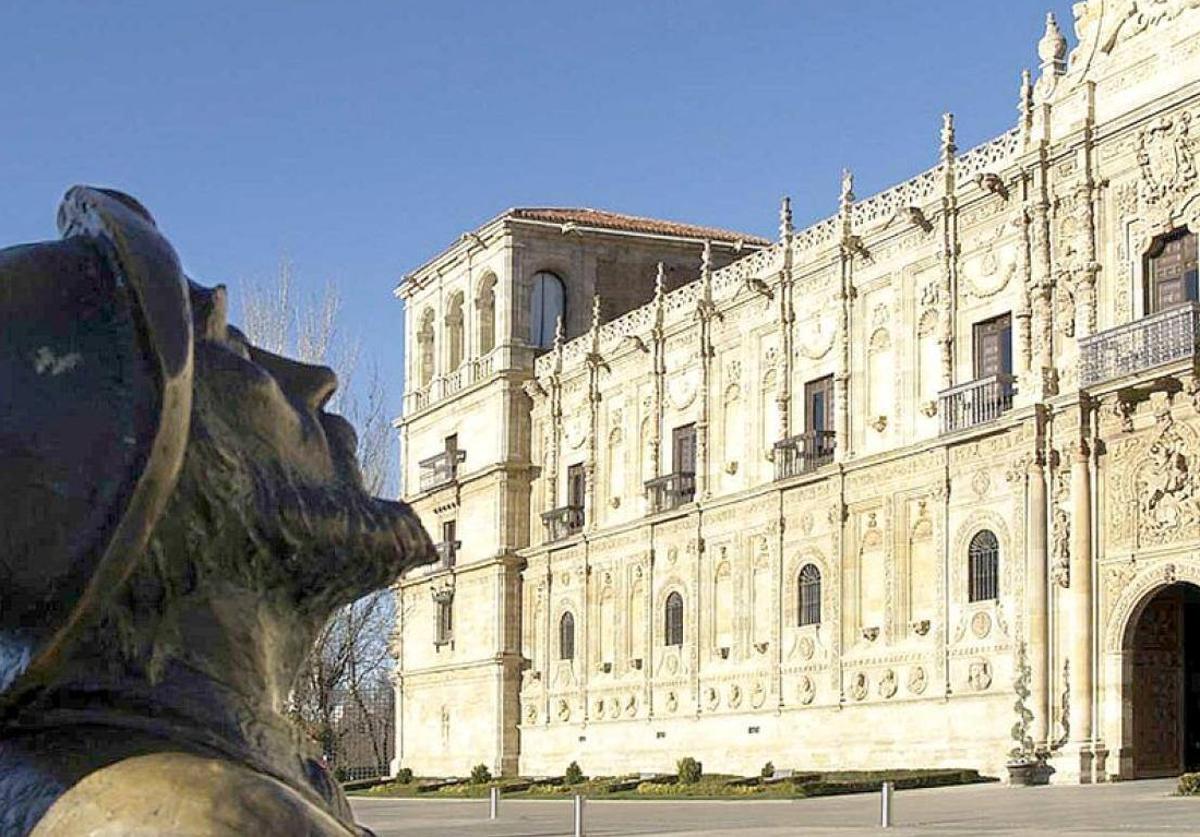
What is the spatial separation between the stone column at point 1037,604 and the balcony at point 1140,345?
5.25 ft

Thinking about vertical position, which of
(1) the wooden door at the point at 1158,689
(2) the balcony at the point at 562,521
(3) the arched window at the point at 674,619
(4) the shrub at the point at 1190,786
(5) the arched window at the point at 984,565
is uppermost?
(2) the balcony at the point at 562,521

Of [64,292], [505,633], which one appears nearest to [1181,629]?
[505,633]

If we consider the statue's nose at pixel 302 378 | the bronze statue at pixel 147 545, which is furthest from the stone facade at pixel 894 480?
the bronze statue at pixel 147 545

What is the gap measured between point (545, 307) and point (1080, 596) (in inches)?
770

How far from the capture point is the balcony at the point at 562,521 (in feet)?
128

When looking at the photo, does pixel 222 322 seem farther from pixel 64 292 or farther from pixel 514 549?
pixel 514 549

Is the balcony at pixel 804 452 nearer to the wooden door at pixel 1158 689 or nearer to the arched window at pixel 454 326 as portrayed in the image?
the wooden door at pixel 1158 689

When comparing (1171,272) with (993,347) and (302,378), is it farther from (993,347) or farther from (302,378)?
(302,378)

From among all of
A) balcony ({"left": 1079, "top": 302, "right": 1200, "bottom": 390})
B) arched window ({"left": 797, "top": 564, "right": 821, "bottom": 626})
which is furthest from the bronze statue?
arched window ({"left": 797, "top": 564, "right": 821, "bottom": 626})

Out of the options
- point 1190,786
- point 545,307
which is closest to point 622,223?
point 545,307

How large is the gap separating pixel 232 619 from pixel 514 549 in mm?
39541

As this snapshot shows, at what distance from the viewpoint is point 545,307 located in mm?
42094

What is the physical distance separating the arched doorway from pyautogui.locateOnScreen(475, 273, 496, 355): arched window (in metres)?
20.6

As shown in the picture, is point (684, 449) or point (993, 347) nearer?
point (993, 347)
